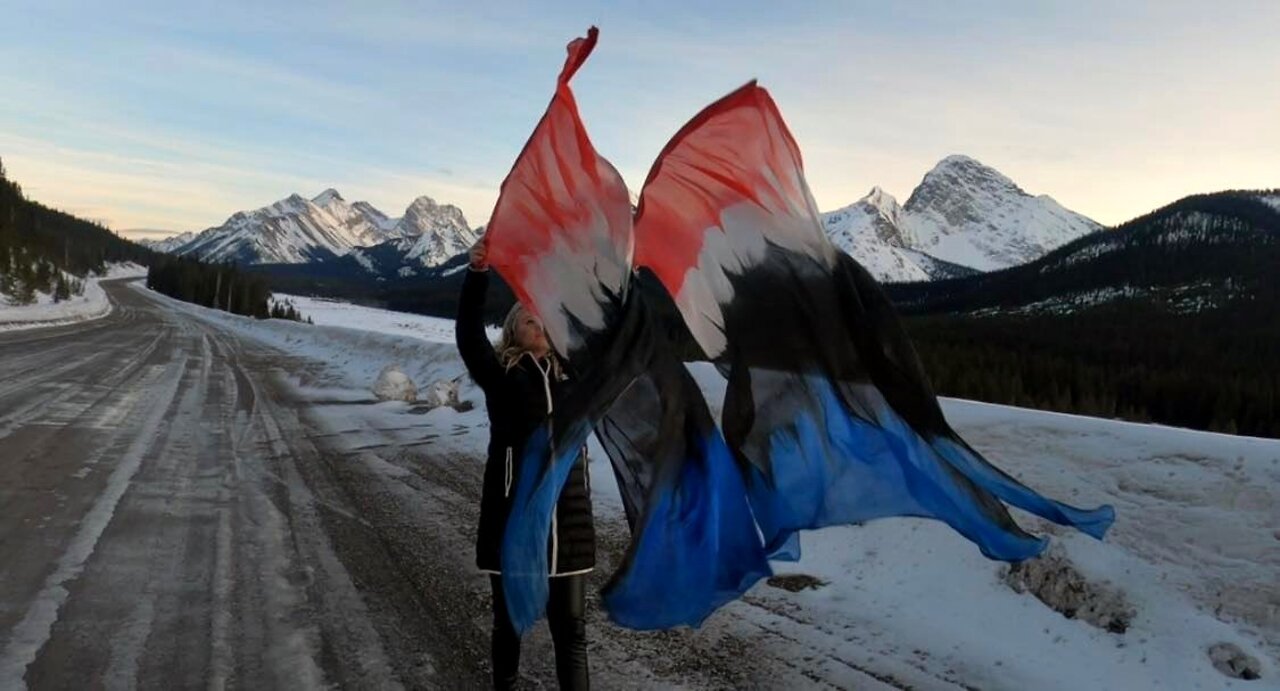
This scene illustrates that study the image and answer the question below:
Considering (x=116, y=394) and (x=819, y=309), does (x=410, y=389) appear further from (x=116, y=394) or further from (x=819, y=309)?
(x=819, y=309)

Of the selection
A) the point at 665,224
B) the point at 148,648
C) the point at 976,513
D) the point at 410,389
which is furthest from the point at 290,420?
the point at 976,513

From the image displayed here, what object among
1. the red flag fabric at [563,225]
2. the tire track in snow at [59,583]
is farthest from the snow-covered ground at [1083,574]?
the tire track in snow at [59,583]

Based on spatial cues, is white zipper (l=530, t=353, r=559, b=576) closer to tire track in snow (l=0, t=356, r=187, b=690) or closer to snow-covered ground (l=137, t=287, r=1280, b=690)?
snow-covered ground (l=137, t=287, r=1280, b=690)

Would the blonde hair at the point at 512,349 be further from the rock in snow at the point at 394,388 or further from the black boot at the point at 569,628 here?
the rock in snow at the point at 394,388

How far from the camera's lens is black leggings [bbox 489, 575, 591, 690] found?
10.5ft

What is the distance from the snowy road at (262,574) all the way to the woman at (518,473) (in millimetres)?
868

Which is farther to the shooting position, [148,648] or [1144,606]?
[1144,606]

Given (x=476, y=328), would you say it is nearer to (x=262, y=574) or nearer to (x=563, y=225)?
(x=563, y=225)

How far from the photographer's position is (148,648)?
4.11 m

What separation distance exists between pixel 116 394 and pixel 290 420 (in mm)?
3713

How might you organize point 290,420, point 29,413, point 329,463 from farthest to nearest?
1. point 290,420
2. point 29,413
3. point 329,463

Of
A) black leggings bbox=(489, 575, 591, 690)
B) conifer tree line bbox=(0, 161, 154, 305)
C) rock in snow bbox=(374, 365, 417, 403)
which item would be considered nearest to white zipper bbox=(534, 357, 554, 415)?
black leggings bbox=(489, 575, 591, 690)

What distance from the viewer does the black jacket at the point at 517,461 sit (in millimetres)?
3104

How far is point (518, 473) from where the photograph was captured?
3074 millimetres
